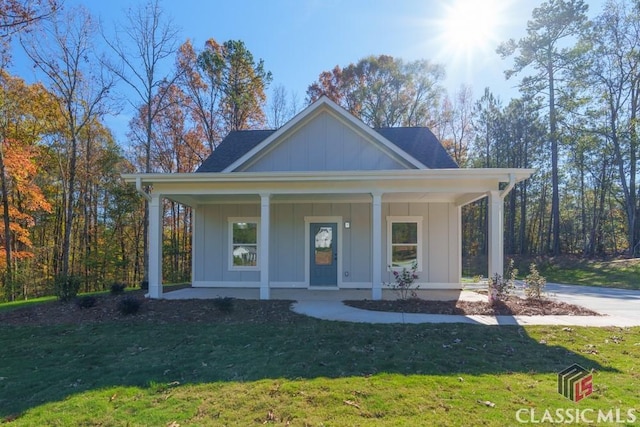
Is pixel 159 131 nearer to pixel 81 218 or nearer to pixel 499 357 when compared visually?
pixel 81 218

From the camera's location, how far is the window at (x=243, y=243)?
11.0 m

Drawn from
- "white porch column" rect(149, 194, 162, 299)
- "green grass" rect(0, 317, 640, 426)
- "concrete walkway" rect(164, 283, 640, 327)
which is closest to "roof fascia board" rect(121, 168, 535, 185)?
"white porch column" rect(149, 194, 162, 299)

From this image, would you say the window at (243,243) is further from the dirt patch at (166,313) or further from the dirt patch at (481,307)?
the dirt patch at (481,307)

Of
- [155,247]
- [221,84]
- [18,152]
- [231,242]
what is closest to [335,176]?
[231,242]

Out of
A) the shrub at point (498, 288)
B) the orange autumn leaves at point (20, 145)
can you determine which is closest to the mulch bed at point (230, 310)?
the shrub at point (498, 288)

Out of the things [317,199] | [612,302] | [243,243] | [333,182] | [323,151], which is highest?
[323,151]

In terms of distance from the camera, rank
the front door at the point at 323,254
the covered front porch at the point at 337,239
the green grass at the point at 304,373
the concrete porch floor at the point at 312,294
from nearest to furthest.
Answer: the green grass at the point at 304,373, the concrete porch floor at the point at 312,294, the covered front porch at the point at 337,239, the front door at the point at 323,254

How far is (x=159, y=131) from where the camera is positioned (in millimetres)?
20359

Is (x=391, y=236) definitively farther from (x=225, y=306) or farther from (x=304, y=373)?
(x=304, y=373)

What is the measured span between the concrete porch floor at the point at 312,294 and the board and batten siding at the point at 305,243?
1.38 ft

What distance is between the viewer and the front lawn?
329cm

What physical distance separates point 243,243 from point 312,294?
2895mm

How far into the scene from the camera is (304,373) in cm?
412

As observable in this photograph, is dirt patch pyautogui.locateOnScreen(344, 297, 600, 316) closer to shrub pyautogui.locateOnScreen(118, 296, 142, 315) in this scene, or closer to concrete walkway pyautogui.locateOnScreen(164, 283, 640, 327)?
concrete walkway pyautogui.locateOnScreen(164, 283, 640, 327)
